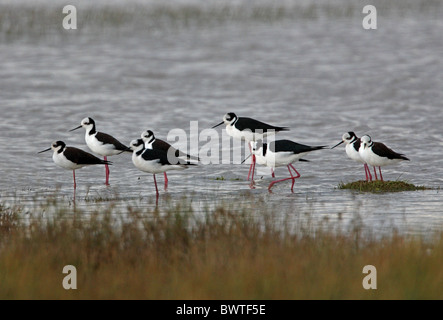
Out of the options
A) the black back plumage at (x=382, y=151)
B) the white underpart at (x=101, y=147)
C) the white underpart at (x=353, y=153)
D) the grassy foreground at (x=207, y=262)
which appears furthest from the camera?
the white underpart at (x=101, y=147)

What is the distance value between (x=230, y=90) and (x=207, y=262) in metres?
20.2

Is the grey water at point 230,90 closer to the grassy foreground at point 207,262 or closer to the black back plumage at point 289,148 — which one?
the black back plumage at point 289,148

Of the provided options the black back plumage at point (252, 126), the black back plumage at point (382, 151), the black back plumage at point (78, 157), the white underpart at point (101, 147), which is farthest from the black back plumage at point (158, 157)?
the black back plumage at point (382, 151)

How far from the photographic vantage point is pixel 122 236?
9242mm

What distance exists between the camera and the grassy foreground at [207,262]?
753 cm

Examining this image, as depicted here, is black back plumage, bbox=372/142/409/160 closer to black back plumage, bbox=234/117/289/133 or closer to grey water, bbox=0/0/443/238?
grey water, bbox=0/0/443/238

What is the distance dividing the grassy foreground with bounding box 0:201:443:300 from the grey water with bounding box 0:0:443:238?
4.12ft

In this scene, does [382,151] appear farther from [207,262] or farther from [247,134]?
[207,262]

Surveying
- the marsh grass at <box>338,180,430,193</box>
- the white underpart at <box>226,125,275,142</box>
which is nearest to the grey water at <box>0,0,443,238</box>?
the marsh grass at <box>338,180,430,193</box>

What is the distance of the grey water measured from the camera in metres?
14.4

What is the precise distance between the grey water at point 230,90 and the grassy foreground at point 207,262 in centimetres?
126

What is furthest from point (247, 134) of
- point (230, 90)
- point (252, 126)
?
point (230, 90)

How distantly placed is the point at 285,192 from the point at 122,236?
5903mm
